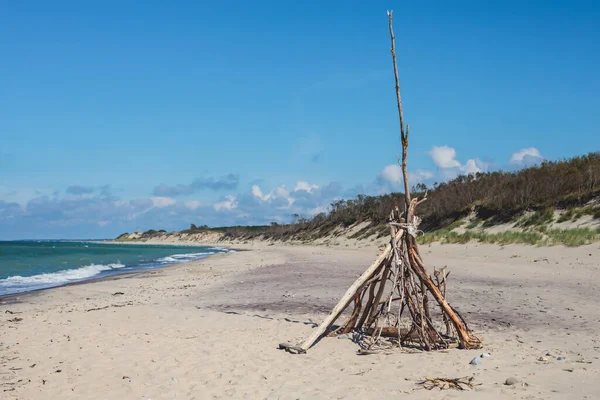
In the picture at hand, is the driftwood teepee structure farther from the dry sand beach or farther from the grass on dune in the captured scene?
the grass on dune

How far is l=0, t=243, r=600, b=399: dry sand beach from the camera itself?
592 cm

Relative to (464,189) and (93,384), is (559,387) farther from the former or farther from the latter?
(464,189)

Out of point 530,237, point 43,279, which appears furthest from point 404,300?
Answer: point 43,279

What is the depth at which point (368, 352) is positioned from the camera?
7.38 meters

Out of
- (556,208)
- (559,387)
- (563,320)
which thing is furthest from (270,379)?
(556,208)

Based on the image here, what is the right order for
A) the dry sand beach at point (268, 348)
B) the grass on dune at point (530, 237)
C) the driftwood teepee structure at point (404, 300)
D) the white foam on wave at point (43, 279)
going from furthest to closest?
the white foam on wave at point (43, 279), the grass on dune at point (530, 237), the driftwood teepee structure at point (404, 300), the dry sand beach at point (268, 348)

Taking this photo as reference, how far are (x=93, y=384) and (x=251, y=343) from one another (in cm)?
253

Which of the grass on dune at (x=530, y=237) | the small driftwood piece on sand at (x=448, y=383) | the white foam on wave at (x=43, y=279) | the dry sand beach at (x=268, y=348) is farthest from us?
the white foam on wave at (x=43, y=279)

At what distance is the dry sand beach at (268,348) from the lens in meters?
5.92

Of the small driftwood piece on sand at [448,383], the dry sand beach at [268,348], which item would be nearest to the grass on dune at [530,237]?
the dry sand beach at [268,348]

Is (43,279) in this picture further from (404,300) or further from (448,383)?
(448,383)

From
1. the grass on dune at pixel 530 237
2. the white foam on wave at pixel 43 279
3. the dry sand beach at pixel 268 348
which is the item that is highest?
the grass on dune at pixel 530 237

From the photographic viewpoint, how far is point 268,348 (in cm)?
780

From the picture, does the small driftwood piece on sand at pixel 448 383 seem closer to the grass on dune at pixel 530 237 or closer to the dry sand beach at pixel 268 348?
the dry sand beach at pixel 268 348
